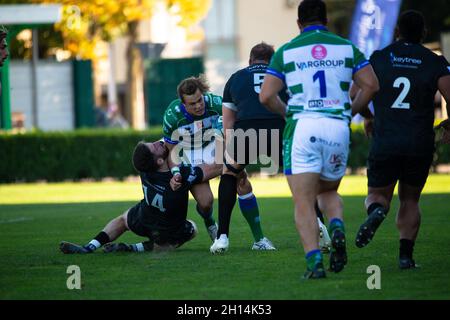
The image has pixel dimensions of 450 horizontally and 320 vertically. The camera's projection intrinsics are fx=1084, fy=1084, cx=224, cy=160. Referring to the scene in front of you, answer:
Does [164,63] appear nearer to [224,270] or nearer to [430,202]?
[430,202]

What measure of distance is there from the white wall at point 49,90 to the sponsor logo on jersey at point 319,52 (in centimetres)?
2509

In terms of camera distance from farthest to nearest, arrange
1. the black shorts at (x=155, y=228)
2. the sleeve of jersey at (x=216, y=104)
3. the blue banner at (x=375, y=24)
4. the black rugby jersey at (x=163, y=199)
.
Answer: the blue banner at (x=375, y=24) < the sleeve of jersey at (x=216, y=104) < the black shorts at (x=155, y=228) < the black rugby jersey at (x=163, y=199)

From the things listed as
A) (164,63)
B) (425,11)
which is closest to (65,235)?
(164,63)

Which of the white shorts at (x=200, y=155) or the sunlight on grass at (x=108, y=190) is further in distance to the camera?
the sunlight on grass at (x=108, y=190)

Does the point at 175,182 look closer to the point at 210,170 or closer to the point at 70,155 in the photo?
the point at 210,170

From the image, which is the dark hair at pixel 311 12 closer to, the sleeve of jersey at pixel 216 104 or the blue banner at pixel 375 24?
the sleeve of jersey at pixel 216 104

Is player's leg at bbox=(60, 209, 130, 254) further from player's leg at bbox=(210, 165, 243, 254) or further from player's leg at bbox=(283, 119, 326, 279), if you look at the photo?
player's leg at bbox=(283, 119, 326, 279)

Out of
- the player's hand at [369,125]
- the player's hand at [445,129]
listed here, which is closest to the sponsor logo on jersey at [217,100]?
the player's hand at [369,125]

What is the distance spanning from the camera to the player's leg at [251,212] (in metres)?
10.7

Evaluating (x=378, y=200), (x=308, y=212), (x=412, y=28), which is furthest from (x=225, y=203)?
(x=412, y=28)

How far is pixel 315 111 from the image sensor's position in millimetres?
8070

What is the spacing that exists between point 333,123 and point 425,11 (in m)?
38.5

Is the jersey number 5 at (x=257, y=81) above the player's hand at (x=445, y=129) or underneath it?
above

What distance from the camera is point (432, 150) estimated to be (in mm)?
8922
